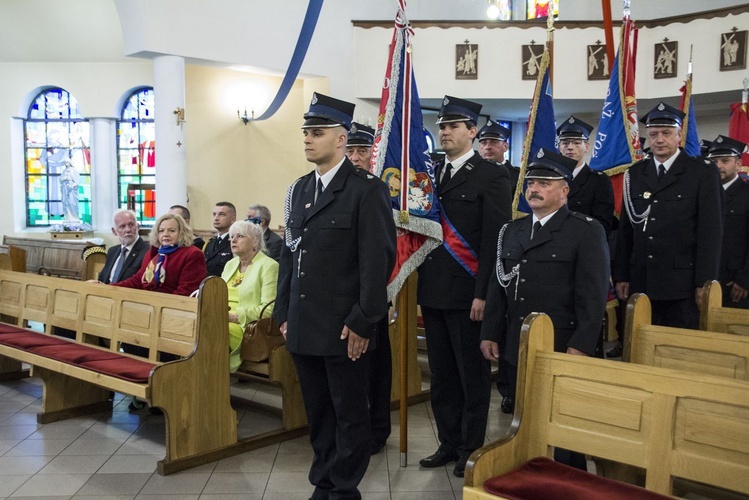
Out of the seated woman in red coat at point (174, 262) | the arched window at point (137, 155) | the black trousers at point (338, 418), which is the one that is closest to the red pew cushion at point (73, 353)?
the seated woman in red coat at point (174, 262)

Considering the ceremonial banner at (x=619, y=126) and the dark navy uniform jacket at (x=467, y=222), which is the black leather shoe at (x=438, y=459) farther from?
the ceremonial banner at (x=619, y=126)

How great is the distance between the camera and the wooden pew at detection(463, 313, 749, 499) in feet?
5.76

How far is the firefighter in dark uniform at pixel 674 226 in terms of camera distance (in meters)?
3.37

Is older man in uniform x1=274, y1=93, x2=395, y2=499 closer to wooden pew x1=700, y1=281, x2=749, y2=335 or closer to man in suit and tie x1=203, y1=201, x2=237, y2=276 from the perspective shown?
wooden pew x1=700, y1=281, x2=749, y2=335

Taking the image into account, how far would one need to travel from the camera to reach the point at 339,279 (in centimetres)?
261

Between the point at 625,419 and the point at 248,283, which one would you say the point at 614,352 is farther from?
the point at 625,419

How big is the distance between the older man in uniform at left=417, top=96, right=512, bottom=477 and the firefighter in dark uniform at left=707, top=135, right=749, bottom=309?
2.24m

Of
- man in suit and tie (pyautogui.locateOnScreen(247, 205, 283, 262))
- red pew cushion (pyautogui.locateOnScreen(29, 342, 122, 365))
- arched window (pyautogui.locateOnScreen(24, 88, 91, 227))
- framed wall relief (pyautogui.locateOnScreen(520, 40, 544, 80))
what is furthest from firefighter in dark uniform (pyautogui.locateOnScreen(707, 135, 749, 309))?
arched window (pyautogui.locateOnScreen(24, 88, 91, 227))

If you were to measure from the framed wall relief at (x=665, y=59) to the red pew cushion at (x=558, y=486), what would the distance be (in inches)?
388

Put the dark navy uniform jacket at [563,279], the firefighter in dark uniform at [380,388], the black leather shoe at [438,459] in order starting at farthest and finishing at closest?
the firefighter in dark uniform at [380,388]
the black leather shoe at [438,459]
the dark navy uniform jacket at [563,279]

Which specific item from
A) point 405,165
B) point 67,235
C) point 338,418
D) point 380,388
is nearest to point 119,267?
point 380,388

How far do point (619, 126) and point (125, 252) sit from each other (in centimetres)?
348

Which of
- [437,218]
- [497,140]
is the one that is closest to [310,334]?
[437,218]

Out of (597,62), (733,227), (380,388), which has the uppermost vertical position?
(597,62)
